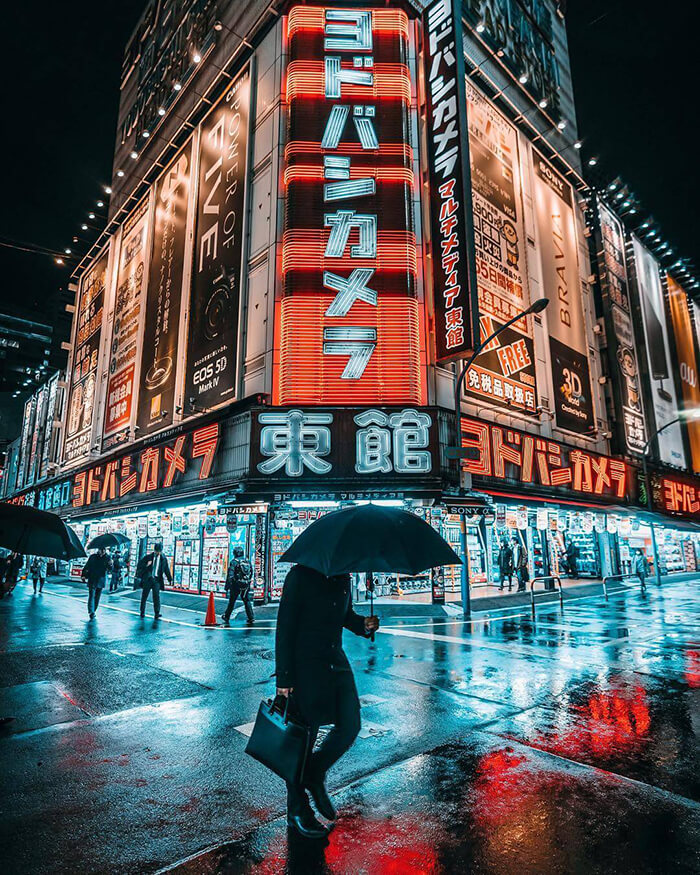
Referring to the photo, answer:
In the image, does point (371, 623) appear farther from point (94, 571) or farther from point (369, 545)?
point (94, 571)

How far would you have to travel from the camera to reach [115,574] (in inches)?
969

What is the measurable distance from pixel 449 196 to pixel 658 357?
23.6 metres

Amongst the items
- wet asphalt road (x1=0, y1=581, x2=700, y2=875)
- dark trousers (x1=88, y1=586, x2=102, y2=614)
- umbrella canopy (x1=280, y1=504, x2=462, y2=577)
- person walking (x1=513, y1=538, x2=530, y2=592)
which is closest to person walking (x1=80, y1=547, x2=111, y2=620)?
dark trousers (x1=88, y1=586, x2=102, y2=614)

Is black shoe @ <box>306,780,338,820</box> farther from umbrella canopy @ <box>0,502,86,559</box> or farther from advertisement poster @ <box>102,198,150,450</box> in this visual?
advertisement poster @ <box>102,198,150,450</box>

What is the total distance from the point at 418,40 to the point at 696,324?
34.8 meters

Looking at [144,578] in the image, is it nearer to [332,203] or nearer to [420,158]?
[332,203]

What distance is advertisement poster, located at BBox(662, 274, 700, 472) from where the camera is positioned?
121ft

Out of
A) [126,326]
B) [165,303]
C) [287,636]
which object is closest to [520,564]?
[287,636]

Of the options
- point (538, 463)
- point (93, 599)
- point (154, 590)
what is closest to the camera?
point (154, 590)

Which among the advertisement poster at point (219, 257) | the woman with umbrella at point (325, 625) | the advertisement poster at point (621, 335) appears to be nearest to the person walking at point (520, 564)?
the advertisement poster at point (621, 335)

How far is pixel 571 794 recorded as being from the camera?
4.18 m

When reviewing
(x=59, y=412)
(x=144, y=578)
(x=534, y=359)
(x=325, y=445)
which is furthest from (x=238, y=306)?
(x=59, y=412)

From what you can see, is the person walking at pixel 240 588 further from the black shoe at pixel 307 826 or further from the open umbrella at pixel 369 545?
the open umbrella at pixel 369 545

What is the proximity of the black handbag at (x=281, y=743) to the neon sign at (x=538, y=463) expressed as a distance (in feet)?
40.3
